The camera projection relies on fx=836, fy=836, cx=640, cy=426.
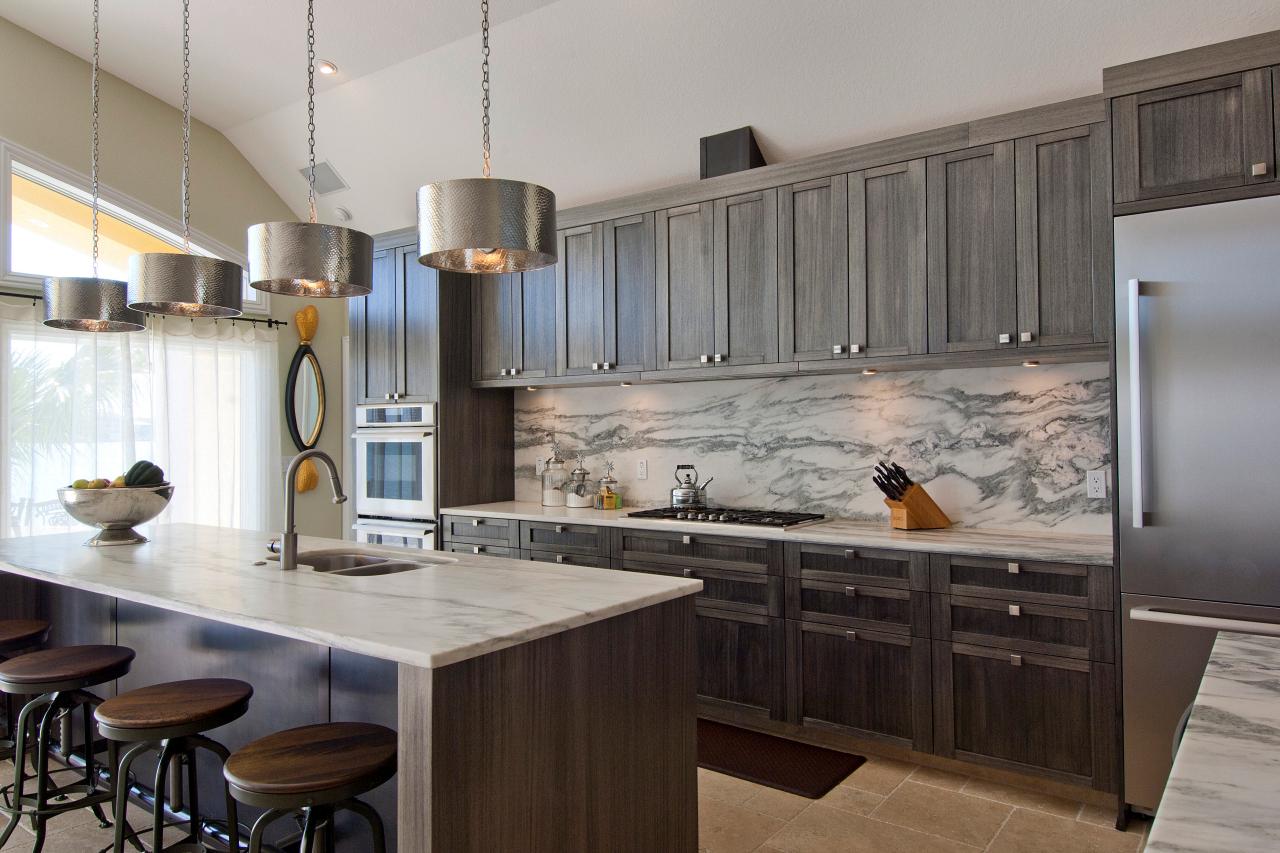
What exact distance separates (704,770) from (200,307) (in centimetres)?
256

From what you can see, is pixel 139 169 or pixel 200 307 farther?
pixel 139 169

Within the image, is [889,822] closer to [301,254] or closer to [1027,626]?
[1027,626]

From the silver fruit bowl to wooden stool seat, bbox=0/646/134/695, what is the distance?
66 centimetres

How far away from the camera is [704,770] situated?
334 cm

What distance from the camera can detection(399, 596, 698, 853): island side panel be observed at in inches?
64.7

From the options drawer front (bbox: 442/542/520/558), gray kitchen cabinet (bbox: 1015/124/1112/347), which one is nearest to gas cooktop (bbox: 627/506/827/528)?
drawer front (bbox: 442/542/520/558)

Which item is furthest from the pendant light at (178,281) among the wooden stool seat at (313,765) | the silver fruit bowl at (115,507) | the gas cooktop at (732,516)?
the gas cooktop at (732,516)

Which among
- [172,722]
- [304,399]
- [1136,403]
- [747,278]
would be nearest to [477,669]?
[172,722]

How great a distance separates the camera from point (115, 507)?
10.5 feet

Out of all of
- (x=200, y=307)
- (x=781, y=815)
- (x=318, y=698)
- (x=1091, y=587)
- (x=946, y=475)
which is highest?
(x=200, y=307)

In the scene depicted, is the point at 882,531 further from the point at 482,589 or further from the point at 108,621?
the point at 108,621

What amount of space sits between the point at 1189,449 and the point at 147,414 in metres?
5.53

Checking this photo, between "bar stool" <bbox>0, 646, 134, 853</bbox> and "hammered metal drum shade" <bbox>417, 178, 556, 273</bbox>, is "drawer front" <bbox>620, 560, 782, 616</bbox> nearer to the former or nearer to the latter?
"hammered metal drum shade" <bbox>417, 178, 556, 273</bbox>

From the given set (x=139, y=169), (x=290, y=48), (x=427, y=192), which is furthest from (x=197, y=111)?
(x=427, y=192)
